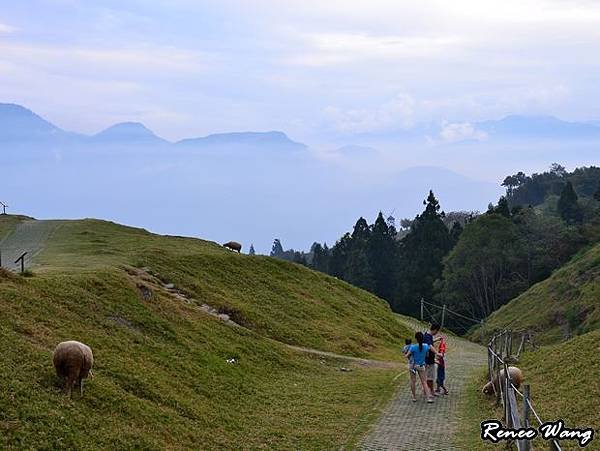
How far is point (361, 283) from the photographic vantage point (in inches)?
3659

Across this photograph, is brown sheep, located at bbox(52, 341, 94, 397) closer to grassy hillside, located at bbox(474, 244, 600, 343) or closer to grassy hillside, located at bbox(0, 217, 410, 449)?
grassy hillside, located at bbox(0, 217, 410, 449)

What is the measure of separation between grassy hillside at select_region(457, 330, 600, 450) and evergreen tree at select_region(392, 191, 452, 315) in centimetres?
5849

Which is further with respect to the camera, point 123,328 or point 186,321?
point 186,321

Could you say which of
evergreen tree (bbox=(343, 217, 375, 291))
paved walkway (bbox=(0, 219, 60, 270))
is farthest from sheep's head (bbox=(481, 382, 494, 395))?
evergreen tree (bbox=(343, 217, 375, 291))

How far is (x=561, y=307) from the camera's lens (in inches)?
2183

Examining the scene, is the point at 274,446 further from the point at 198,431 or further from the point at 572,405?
the point at 572,405

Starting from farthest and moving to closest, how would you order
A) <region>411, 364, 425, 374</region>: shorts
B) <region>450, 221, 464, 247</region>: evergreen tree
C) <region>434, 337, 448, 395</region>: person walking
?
<region>450, 221, 464, 247</region>: evergreen tree → <region>434, 337, 448, 395</region>: person walking → <region>411, 364, 425, 374</region>: shorts

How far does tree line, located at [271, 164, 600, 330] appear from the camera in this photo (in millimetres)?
76688

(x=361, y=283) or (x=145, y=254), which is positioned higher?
(x=145, y=254)

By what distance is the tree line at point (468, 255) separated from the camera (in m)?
76.7

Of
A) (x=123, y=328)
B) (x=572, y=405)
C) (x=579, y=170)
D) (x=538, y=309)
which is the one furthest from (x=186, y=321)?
(x=579, y=170)

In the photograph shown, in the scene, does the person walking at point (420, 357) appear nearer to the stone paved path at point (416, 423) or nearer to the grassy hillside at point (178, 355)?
the stone paved path at point (416, 423)

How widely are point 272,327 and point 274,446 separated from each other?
1794cm

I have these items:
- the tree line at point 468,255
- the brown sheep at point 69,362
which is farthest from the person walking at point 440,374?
the tree line at point 468,255
